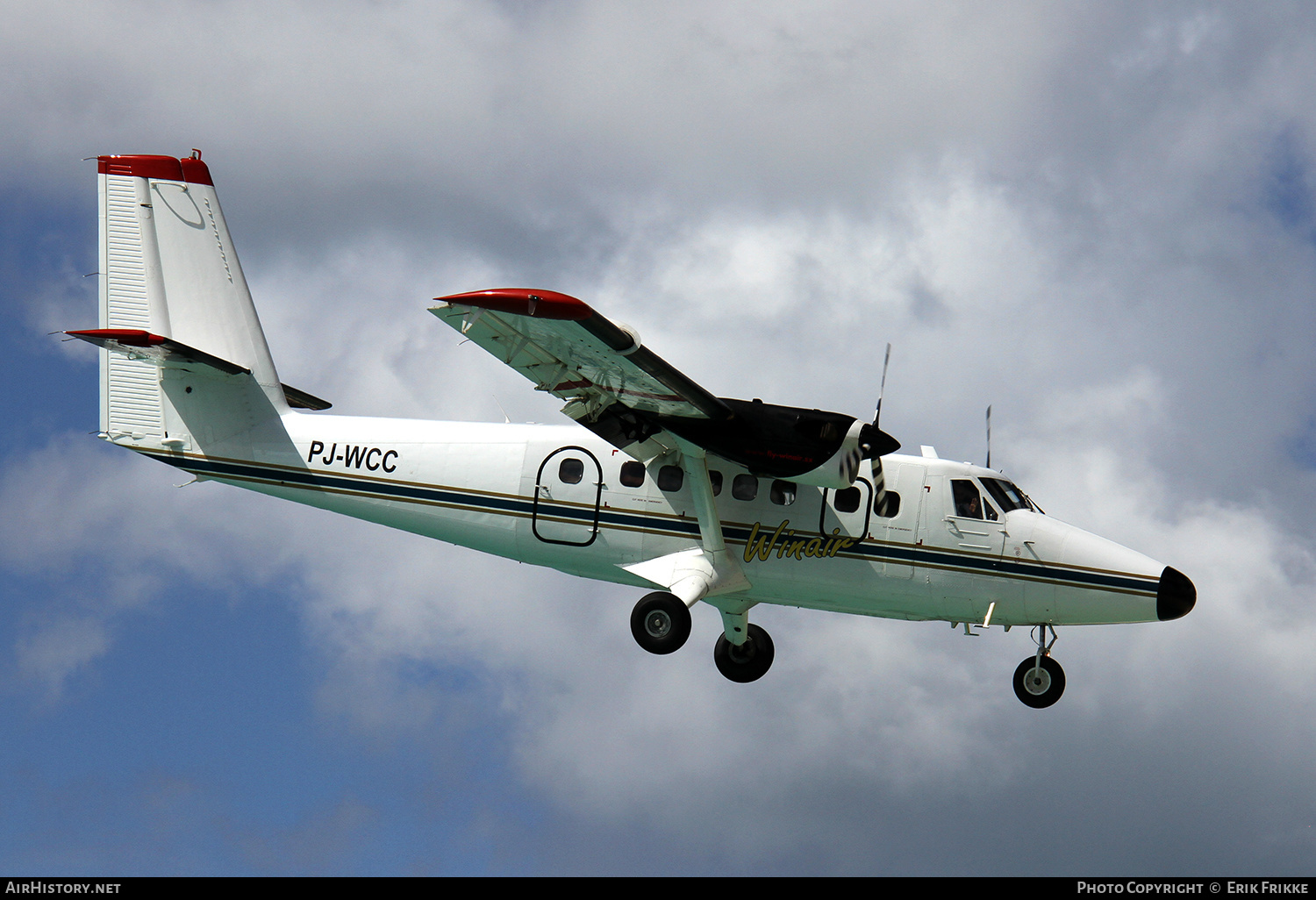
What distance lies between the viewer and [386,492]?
68.0ft

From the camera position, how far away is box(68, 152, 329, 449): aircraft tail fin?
2117 centimetres

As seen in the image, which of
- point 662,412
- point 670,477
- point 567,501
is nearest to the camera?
point 662,412

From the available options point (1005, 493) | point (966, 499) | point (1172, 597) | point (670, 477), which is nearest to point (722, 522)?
point (670, 477)

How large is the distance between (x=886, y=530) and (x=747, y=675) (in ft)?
12.0

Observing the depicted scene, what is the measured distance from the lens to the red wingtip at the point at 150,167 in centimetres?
2234

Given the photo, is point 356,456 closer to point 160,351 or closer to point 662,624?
point 160,351

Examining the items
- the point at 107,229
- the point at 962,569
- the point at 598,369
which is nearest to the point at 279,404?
the point at 107,229

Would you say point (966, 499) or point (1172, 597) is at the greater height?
point (966, 499)

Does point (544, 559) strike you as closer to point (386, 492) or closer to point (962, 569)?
point (386, 492)

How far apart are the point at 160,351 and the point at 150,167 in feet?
14.2

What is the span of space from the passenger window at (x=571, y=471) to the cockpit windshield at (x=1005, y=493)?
603 centimetres

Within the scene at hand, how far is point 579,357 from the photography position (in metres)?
17.2

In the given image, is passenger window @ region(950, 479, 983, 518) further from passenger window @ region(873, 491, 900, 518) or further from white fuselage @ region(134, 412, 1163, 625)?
passenger window @ region(873, 491, 900, 518)

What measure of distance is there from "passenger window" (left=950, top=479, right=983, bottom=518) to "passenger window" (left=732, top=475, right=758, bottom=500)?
292 centimetres
